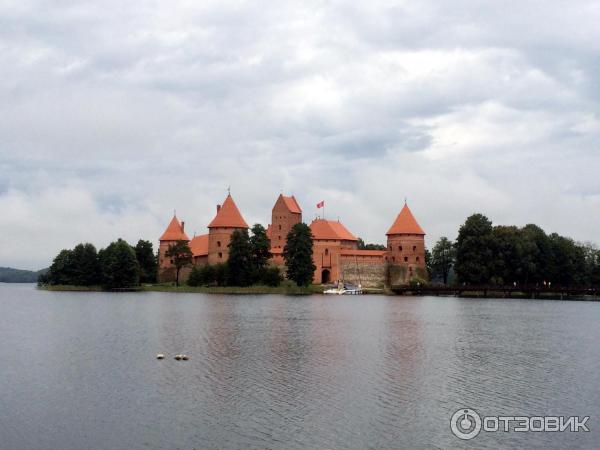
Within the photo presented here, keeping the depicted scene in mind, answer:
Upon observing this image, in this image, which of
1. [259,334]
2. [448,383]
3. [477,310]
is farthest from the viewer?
[477,310]

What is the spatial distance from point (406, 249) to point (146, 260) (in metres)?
28.1

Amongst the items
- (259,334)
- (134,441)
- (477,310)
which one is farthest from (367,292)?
(134,441)

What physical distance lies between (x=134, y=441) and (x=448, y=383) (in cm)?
838

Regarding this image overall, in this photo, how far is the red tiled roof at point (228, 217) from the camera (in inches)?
2842

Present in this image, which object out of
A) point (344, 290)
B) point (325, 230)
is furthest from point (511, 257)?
point (325, 230)

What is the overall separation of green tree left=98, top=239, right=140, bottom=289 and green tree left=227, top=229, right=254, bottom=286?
1103 centimetres

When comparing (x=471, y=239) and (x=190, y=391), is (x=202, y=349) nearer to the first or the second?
(x=190, y=391)

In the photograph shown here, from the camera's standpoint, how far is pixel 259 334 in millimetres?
27188

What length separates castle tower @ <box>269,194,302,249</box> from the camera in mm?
79375

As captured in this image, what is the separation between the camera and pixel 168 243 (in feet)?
260

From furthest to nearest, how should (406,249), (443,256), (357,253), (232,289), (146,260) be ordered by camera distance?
(443,256) → (146,260) → (357,253) → (406,249) → (232,289)

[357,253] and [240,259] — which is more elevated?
[357,253]

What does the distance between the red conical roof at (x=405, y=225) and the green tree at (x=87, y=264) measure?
30.1 metres

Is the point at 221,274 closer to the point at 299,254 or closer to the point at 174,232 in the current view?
the point at 299,254
